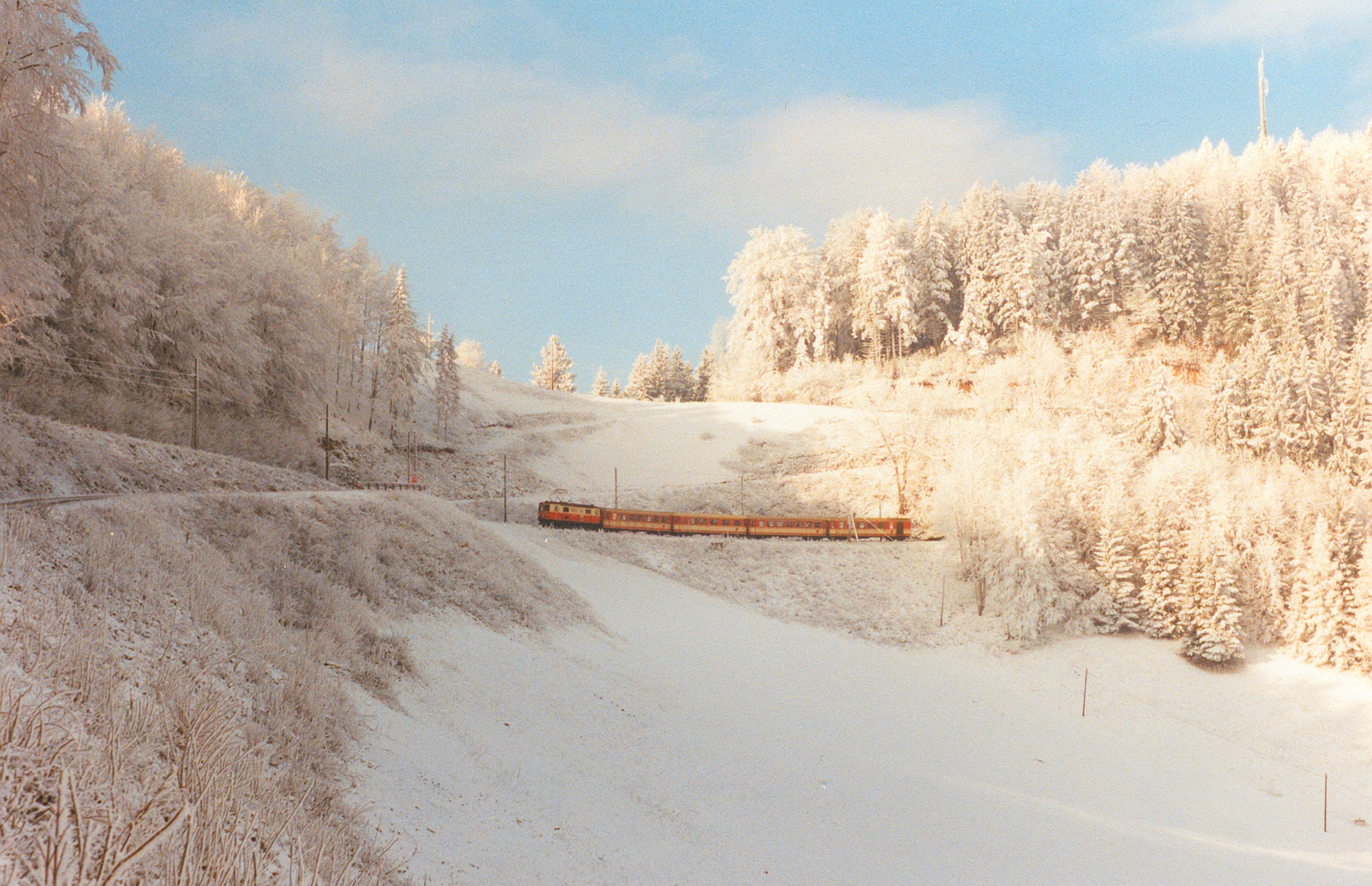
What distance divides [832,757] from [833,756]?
224 mm

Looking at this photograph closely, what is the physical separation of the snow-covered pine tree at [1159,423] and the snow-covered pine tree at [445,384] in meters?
52.0

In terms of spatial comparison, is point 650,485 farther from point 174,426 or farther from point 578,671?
point 578,671

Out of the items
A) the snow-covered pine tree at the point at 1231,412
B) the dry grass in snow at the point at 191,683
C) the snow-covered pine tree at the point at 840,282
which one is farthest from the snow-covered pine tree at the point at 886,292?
the dry grass in snow at the point at 191,683

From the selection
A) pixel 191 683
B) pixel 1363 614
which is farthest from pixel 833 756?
pixel 1363 614

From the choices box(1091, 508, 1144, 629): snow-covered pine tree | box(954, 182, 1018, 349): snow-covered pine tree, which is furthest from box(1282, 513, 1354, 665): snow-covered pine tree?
box(954, 182, 1018, 349): snow-covered pine tree

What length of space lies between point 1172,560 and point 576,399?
187ft

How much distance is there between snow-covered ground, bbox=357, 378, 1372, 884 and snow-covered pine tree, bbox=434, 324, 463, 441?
26678 mm

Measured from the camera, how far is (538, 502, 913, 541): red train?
4359 cm

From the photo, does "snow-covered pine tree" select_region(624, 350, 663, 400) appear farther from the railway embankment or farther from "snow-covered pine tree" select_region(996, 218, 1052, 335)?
the railway embankment

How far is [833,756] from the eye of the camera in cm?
2011

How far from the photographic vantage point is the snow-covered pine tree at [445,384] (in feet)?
206

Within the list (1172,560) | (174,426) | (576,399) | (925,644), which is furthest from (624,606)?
(576,399)

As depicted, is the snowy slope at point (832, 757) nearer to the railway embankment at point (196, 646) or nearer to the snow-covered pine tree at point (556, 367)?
the railway embankment at point (196, 646)

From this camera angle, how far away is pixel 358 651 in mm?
13828
